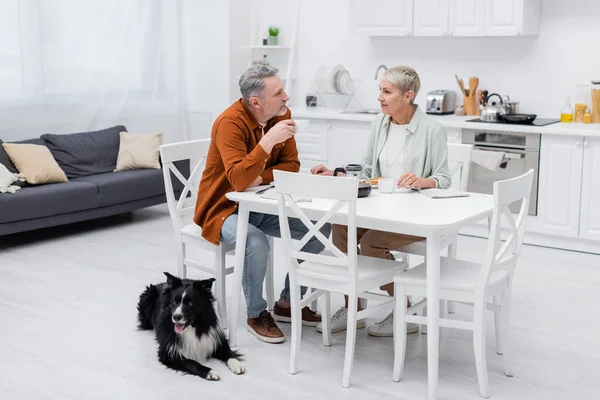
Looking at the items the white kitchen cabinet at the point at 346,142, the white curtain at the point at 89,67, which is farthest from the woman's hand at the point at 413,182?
the white curtain at the point at 89,67

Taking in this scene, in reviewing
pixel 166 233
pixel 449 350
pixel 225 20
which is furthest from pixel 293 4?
pixel 449 350

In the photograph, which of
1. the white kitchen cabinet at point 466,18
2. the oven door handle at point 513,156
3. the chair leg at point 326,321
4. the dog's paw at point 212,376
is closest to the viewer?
the dog's paw at point 212,376

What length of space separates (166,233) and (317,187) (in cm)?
291

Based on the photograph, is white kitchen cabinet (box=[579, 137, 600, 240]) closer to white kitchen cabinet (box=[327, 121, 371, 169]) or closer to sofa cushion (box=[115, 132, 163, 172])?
white kitchen cabinet (box=[327, 121, 371, 169])

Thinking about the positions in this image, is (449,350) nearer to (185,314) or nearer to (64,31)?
(185,314)

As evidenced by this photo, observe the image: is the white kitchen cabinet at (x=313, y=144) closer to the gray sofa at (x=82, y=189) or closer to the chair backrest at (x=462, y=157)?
the gray sofa at (x=82, y=189)

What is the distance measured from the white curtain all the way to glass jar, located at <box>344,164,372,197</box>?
11.0 feet

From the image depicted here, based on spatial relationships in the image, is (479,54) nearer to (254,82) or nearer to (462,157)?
(462,157)

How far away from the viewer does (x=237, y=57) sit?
7.07 m

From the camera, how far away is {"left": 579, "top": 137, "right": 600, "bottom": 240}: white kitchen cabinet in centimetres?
511

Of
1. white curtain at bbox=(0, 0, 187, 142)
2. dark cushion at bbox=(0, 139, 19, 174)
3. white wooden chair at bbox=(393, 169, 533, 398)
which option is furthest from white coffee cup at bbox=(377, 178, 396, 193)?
white curtain at bbox=(0, 0, 187, 142)

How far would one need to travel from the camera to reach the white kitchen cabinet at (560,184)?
5.19 m

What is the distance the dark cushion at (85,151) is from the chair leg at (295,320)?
3208 millimetres

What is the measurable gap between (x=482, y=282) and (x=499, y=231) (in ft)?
0.63
